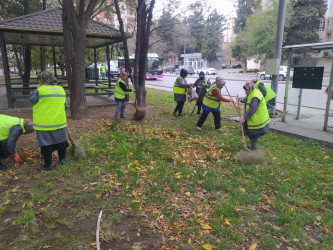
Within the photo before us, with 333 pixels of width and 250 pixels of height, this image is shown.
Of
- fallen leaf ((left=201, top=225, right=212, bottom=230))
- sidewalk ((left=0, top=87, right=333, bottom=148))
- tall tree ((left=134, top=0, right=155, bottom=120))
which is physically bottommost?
fallen leaf ((left=201, top=225, right=212, bottom=230))

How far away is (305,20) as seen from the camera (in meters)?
40.5

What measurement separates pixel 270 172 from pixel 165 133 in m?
2.86

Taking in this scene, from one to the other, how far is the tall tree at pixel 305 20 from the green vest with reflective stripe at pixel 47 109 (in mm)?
44053

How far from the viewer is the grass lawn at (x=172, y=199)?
305 cm

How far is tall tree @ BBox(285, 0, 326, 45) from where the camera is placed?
132 feet

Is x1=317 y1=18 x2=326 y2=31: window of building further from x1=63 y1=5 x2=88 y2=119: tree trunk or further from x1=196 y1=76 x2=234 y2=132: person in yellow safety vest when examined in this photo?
x1=63 y1=5 x2=88 y2=119: tree trunk

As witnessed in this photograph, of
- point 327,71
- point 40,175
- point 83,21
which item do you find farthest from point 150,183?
point 327,71

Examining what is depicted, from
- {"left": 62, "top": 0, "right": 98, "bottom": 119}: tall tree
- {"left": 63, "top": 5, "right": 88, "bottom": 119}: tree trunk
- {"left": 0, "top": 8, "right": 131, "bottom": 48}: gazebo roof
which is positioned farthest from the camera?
{"left": 0, "top": 8, "right": 131, "bottom": 48}: gazebo roof

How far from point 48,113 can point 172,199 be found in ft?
7.85

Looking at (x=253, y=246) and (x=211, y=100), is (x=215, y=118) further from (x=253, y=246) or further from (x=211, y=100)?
(x=253, y=246)

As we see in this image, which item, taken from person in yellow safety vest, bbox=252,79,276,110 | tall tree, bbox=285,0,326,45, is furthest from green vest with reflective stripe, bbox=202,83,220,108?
tall tree, bbox=285,0,326,45

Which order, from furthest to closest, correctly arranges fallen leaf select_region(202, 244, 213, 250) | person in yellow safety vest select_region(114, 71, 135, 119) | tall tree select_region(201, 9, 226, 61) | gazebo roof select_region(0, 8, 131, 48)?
tall tree select_region(201, 9, 226, 61) → gazebo roof select_region(0, 8, 131, 48) → person in yellow safety vest select_region(114, 71, 135, 119) → fallen leaf select_region(202, 244, 213, 250)

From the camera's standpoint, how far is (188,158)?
5215 mm

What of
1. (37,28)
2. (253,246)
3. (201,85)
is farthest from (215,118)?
(37,28)
